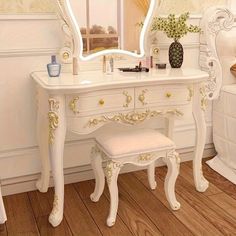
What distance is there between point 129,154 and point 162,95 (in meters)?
0.44

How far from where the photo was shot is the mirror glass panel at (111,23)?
2471 millimetres

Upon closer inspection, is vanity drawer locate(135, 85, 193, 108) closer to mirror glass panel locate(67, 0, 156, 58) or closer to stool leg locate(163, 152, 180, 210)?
stool leg locate(163, 152, 180, 210)

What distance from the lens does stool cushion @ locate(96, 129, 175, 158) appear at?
2141mm

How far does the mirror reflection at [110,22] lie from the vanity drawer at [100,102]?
1.63ft

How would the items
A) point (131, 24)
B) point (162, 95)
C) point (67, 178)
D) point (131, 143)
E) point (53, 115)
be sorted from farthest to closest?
point (67, 178) → point (131, 24) → point (162, 95) → point (131, 143) → point (53, 115)

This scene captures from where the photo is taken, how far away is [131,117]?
226 centimetres

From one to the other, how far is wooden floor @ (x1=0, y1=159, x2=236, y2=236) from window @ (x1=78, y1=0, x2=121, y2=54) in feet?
3.42

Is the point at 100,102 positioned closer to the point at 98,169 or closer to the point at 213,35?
the point at 98,169

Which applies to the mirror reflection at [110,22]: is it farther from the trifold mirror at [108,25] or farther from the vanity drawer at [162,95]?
the vanity drawer at [162,95]

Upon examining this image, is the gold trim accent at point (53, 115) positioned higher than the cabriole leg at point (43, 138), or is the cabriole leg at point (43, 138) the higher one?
the gold trim accent at point (53, 115)

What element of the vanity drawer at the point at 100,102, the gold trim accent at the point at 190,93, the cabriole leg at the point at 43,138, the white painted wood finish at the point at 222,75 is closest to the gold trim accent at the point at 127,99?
the vanity drawer at the point at 100,102

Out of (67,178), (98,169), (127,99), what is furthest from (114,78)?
(67,178)

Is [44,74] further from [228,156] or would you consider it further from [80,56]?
[228,156]

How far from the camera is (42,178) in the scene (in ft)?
8.46
